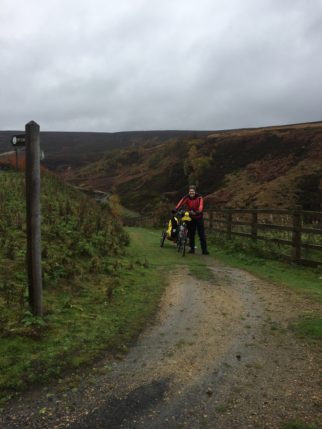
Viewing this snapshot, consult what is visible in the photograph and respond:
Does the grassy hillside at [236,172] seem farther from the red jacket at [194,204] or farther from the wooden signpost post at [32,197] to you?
the wooden signpost post at [32,197]

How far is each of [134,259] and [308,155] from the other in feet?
128

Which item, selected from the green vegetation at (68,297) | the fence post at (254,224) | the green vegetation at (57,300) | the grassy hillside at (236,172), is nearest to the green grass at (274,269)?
the fence post at (254,224)

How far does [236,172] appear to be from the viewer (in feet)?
167

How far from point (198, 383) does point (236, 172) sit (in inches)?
1881

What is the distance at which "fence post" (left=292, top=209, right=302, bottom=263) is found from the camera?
37.6ft

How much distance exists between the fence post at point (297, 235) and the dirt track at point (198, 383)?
16.3 feet

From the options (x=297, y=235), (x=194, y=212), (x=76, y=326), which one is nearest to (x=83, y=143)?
(x=194, y=212)

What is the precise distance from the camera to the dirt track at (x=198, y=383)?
3725 millimetres

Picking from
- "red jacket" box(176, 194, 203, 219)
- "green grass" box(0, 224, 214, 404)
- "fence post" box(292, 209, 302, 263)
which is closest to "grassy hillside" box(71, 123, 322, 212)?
"red jacket" box(176, 194, 203, 219)

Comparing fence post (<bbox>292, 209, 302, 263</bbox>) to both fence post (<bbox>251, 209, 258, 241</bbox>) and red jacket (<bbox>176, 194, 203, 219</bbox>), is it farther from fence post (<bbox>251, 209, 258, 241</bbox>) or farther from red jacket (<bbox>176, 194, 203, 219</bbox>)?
red jacket (<bbox>176, 194, 203, 219</bbox>)

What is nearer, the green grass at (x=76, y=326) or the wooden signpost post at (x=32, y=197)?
the green grass at (x=76, y=326)

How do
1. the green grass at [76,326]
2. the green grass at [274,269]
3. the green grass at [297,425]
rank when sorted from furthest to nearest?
the green grass at [274,269] → the green grass at [76,326] → the green grass at [297,425]

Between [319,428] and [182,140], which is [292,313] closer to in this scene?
[319,428]

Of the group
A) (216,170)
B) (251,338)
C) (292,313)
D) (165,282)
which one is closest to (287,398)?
(251,338)
